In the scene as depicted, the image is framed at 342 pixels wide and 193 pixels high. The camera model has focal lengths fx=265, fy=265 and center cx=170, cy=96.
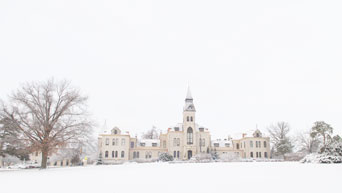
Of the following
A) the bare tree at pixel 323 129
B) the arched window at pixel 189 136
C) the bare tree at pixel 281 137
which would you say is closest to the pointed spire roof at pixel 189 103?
the arched window at pixel 189 136

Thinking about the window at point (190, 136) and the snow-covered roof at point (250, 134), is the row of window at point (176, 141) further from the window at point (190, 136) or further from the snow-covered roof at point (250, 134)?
the snow-covered roof at point (250, 134)

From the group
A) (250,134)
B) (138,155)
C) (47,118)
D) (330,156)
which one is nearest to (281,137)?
(250,134)

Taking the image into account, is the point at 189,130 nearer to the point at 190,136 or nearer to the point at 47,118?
the point at 190,136

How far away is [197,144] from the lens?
192 ft

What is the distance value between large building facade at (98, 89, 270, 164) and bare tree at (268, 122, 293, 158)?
1.86m

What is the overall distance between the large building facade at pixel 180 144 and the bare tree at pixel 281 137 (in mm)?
1863

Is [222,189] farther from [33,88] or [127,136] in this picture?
[127,136]

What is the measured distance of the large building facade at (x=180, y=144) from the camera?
55.5 metres

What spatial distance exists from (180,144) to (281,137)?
21.5 m

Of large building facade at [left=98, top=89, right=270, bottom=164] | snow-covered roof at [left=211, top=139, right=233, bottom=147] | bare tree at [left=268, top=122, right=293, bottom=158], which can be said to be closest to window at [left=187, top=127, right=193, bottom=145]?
large building facade at [left=98, top=89, right=270, bottom=164]

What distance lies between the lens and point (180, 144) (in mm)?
57594

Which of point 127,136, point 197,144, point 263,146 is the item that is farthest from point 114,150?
point 263,146

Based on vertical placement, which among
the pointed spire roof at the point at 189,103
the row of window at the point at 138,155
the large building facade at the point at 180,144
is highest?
the pointed spire roof at the point at 189,103

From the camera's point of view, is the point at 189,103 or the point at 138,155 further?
the point at 189,103
